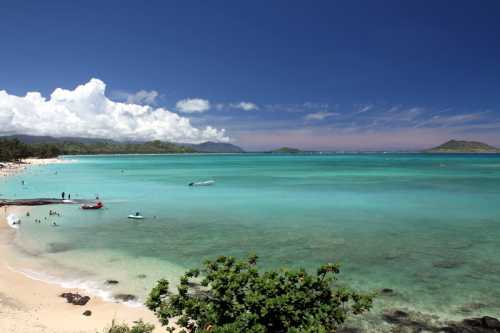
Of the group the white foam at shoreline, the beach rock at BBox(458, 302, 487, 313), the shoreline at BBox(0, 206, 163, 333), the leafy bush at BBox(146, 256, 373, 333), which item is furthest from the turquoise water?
the leafy bush at BBox(146, 256, 373, 333)

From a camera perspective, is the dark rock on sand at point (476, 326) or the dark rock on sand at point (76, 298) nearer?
the dark rock on sand at point (476, 326)

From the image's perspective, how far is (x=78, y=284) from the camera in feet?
61.1

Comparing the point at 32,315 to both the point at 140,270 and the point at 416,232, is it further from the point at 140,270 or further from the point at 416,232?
the point at 416,232

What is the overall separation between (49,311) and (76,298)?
1255 millimetres

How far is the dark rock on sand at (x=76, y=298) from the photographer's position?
1590 centimetres

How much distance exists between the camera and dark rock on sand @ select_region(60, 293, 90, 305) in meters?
15.9

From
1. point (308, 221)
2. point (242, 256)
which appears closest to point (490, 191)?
point (308, 221)

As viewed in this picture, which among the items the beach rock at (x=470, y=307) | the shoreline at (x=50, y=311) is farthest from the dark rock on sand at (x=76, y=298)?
the beach rock at (x=470, y=307)

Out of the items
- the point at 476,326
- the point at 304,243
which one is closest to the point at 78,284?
the point at 304,243

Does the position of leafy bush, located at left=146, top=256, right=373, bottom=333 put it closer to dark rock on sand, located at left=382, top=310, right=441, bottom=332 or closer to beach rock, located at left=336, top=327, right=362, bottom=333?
beach rock, located at left=336, top=327, right=362, bottom=333

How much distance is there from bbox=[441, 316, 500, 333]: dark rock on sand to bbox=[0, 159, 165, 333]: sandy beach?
40.5 feet

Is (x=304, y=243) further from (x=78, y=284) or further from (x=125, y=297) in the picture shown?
(x=78, y=284)

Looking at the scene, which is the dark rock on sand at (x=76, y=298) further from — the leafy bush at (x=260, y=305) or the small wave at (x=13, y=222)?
the small wave at (x=13, y=222)

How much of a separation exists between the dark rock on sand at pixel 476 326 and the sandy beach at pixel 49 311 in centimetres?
1236
